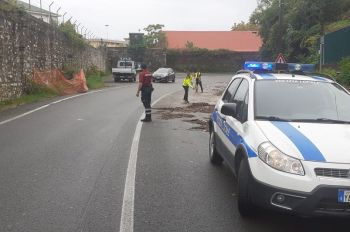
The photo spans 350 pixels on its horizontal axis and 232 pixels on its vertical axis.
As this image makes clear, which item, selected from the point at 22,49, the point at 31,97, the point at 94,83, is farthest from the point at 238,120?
the point at 94,83

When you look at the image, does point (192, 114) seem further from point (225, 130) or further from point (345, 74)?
point (225, 130)

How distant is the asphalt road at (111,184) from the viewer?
5.41 m

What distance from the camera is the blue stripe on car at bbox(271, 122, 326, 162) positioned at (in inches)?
192

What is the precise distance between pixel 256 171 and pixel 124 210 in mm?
1629

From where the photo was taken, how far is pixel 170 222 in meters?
5.43

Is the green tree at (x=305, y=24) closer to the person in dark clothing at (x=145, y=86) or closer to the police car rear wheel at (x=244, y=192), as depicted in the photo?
the person in dark clothing at (x=145, y=86)

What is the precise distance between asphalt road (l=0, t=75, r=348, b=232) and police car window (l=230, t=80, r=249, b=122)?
3.39ft

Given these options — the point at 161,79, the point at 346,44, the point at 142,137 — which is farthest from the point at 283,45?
the point at 142,137

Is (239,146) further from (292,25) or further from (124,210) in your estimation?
(292,25)

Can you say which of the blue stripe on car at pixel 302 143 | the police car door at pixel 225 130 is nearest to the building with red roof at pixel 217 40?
the police car door at pixel 225 130

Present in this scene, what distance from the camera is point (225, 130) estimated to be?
7.12 metres

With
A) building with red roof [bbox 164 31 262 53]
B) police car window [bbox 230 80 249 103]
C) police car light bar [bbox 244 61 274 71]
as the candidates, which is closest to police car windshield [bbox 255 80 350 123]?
police car window [bbox 230 80 249 103]

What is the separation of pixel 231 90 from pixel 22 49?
16.8 metres

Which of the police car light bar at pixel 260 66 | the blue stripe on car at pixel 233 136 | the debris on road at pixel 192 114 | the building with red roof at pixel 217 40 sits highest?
the building with red roof at pixel 217 40
